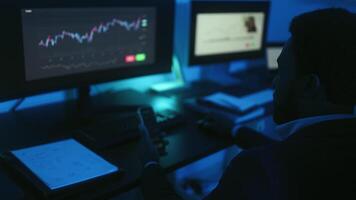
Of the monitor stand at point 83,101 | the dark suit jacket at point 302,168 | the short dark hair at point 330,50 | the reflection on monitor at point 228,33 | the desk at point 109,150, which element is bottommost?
the desk at point 109,150

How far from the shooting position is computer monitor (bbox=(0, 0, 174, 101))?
1357 millimetres

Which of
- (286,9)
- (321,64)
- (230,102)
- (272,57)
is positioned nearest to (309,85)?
(321,64)

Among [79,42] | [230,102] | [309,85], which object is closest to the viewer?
[309,85]

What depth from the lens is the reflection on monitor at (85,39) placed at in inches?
55.6

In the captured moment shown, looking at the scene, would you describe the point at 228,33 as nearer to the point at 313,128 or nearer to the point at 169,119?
the point at 169,119

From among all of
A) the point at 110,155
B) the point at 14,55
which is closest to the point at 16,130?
the point at 14,55

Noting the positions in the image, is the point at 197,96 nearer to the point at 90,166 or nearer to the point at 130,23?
the point at 130,23

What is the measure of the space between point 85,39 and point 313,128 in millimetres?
951

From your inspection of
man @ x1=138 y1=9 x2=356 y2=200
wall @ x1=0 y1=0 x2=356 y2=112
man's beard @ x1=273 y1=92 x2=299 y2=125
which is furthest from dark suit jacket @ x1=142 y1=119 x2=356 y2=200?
wall @ x1=0 y1=0 x2=356 y2=112

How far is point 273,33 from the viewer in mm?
2691

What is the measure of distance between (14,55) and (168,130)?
613mm

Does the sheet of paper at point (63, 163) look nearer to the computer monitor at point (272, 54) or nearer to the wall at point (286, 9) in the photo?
the computer monitor at point (272, 54)

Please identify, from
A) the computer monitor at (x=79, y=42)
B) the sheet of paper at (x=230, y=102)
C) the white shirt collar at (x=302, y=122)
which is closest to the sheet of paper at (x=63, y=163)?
the computer monitor at (x=79, y=42)

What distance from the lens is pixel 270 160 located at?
914 mm
